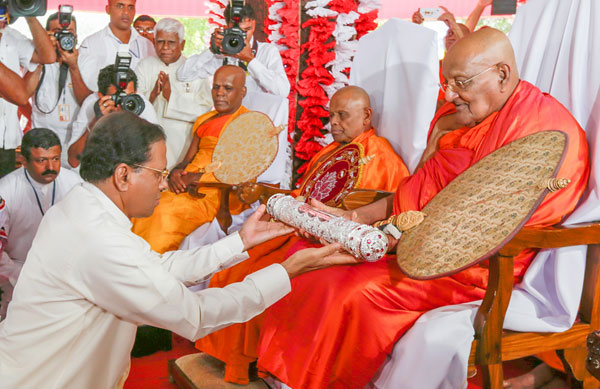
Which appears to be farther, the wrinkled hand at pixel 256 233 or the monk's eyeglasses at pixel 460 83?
the monk's eyeglasses at pixel 460 83

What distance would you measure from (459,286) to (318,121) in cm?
324

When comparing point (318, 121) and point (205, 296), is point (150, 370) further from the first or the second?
point (318, 121)

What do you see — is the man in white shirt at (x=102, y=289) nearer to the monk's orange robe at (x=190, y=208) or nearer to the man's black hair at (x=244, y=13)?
the monk's orange robe at (x=190, y=208)

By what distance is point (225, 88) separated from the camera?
4723 millimetres

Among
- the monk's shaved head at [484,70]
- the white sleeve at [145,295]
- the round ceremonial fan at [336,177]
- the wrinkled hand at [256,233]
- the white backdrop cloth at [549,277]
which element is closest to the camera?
the white sleeve at [145,295]

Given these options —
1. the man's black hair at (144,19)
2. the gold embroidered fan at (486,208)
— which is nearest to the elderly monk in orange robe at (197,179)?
the man's black hair at (144,19)

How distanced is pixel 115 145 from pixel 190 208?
258 centimetres

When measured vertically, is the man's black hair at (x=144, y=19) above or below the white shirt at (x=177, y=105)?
above

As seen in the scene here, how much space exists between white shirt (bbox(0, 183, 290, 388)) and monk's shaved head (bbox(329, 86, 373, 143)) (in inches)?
85.0

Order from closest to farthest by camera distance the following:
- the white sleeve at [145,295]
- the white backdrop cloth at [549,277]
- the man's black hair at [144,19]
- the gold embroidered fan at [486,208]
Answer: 1. the white sleeve at [145,295]
2. the gold embroidered fan at [486,208]
3. the white backdrop cloth at [549,277]
4. the man's black hair at [144,19]

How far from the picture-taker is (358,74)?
165 inches

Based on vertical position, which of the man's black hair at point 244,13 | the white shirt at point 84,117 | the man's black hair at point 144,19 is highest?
→ the man's black hair at point 244,13

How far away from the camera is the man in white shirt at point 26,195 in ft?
13.7

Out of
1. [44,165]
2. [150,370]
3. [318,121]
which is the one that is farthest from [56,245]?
[318,121]
